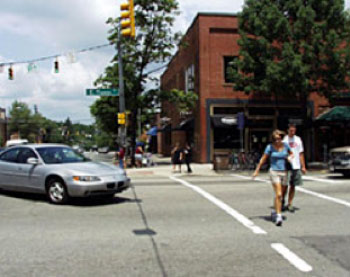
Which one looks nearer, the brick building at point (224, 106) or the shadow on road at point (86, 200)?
the shadow on road at point (86, 200)

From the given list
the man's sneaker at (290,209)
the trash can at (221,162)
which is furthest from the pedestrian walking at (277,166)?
the trash can at (221,162)

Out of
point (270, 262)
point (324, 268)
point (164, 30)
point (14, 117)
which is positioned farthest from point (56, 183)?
point (14, 117)

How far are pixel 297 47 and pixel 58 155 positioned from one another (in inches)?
572

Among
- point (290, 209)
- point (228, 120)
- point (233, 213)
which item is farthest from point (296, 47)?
point (233, 213)

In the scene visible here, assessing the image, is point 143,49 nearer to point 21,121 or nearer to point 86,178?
point 86,178

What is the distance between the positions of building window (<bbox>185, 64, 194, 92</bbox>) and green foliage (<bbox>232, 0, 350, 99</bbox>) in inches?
282

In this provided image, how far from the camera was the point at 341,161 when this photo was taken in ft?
48.5

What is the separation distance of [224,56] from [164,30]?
4.25 meters

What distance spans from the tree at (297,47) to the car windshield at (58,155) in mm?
11883

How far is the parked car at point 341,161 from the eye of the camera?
14656mm

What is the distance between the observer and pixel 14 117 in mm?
82375

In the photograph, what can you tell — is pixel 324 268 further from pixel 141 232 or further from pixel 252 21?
pixel 252 21

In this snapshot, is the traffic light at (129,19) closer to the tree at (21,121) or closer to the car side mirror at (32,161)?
the car side mirror at (32,161)

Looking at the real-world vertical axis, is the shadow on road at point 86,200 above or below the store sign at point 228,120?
below
